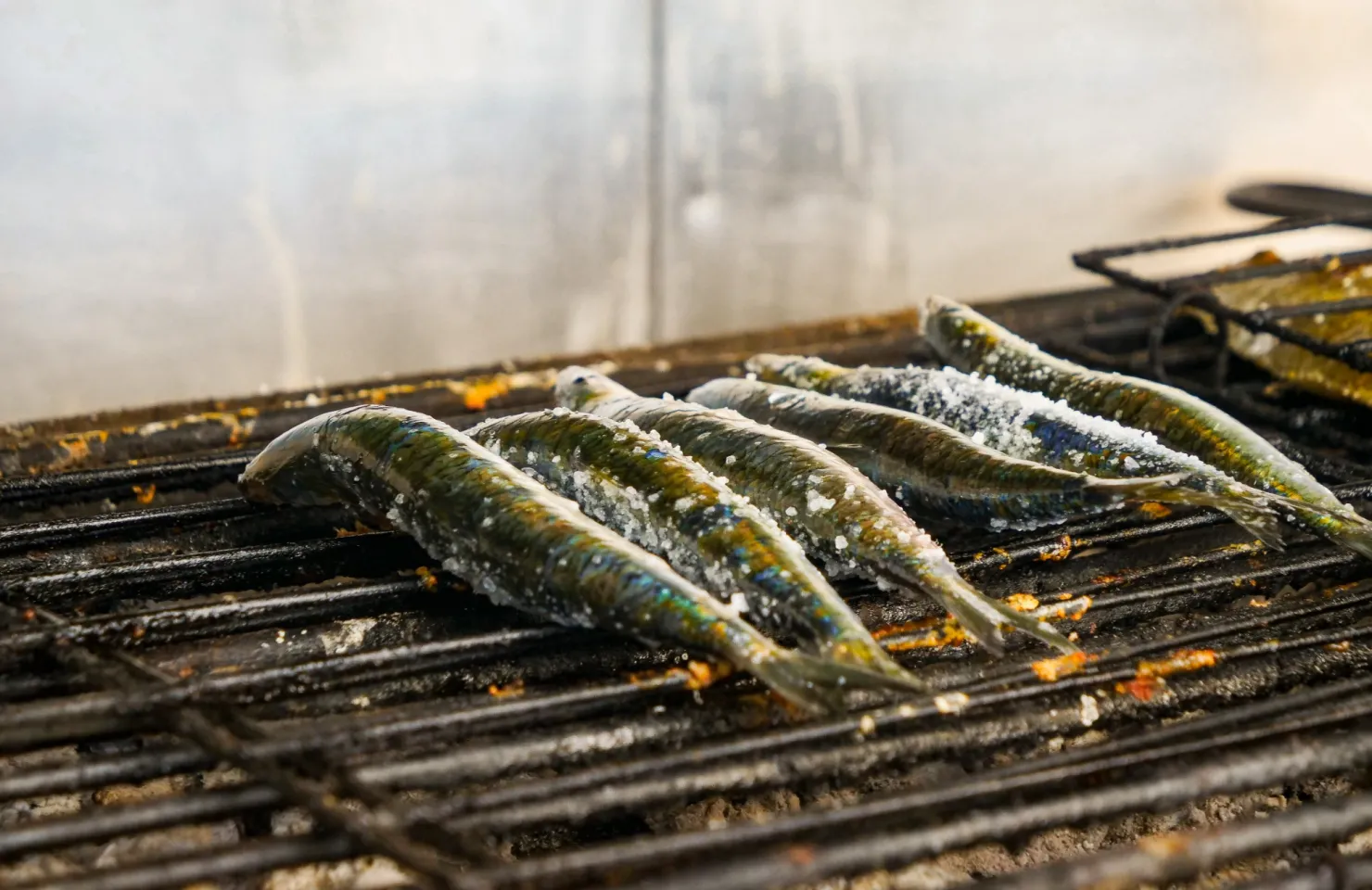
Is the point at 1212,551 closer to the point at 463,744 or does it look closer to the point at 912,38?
the point at 463,744

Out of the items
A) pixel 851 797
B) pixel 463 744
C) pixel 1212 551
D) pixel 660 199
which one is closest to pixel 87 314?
pixel 660 199

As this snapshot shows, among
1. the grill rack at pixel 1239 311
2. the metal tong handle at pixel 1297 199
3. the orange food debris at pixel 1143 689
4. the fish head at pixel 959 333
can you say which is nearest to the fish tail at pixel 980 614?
the orange food debris at pixel 1143 689

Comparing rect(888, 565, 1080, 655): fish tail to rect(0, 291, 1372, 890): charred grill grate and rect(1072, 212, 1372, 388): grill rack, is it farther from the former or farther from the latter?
rect(1072, 212, 1372, 388): grill rack

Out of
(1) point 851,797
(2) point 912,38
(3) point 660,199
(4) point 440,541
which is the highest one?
(2) point 912,38

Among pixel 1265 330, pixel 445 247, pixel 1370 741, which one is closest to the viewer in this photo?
pixel 1370 741

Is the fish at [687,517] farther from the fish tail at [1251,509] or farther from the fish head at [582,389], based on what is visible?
the fish tail at [1251,509]

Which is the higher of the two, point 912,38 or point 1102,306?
point 912,38

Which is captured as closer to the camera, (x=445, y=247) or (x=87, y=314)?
(x=87, y=314)
